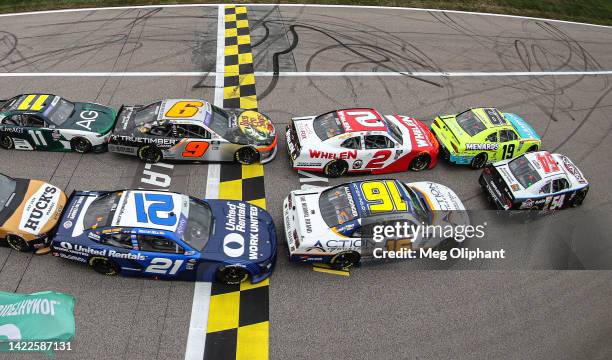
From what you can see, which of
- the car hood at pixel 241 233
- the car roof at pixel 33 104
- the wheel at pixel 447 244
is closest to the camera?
the car hood at pixel 241 233

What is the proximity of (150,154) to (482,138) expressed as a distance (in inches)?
318

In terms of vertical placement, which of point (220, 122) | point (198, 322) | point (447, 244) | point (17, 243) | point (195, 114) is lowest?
point (198, 322)

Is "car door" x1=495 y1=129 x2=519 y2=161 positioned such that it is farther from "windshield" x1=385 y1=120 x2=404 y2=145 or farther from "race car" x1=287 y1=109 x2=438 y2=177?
"windshield" x1=385 y1=120 x2=404 y2=145

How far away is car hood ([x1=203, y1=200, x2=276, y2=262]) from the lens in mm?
8281

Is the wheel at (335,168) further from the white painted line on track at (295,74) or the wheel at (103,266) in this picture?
the wheel at (103,266)

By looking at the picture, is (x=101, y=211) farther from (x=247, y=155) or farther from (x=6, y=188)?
(x=247, y=155)

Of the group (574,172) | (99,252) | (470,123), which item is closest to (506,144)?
(470,123)

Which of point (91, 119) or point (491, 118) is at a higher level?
point (491, 118)

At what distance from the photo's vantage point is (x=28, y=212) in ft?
28.5

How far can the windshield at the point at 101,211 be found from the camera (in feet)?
26.8

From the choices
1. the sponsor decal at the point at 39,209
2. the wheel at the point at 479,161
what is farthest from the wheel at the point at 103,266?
the wheel at the point at 479,161

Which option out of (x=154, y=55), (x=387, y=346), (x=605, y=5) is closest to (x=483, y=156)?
(x=387, y=346)

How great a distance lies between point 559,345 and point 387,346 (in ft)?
9.94

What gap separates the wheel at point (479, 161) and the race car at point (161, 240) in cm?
589
